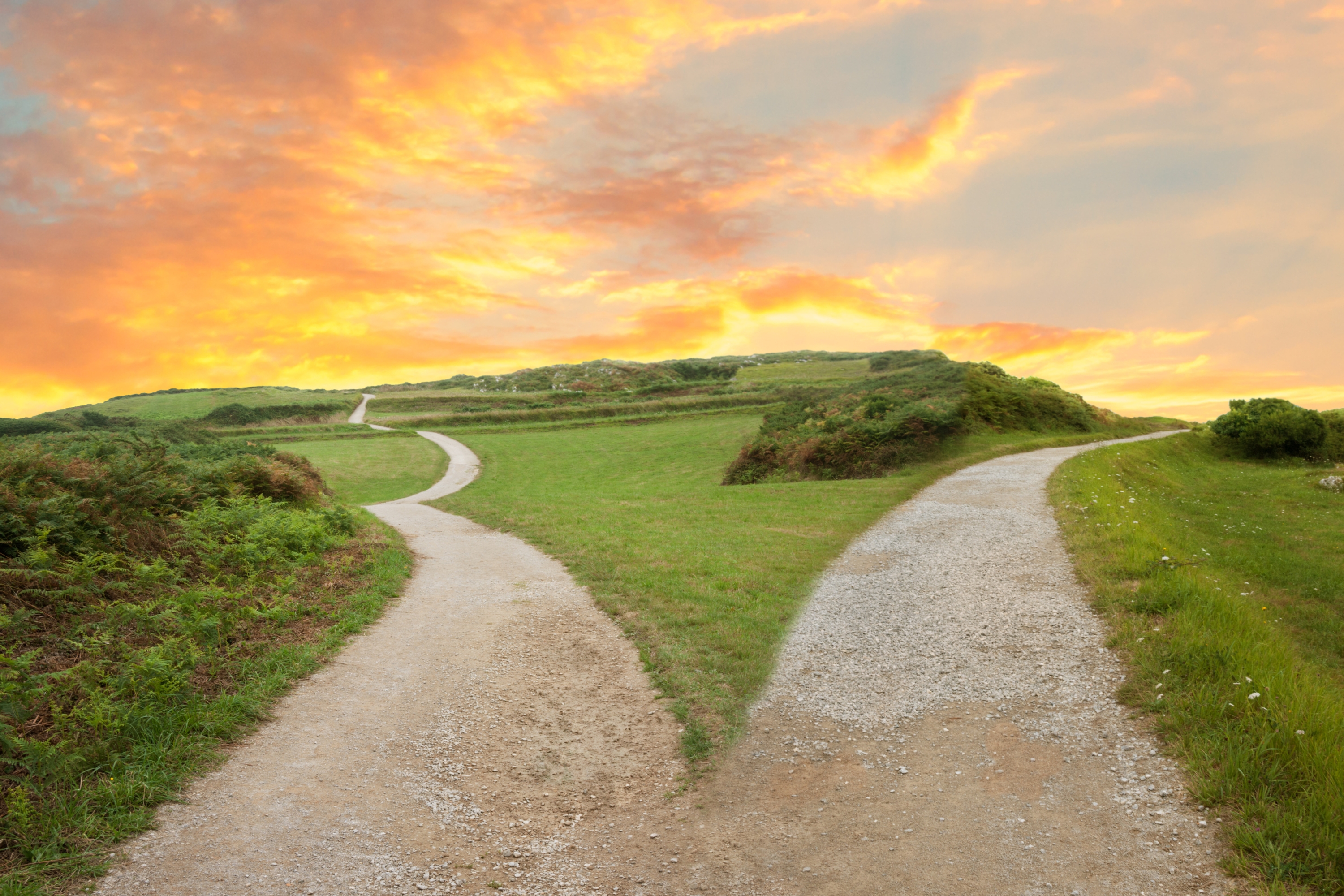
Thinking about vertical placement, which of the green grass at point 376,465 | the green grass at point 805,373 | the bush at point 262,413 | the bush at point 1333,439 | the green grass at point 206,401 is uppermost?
the green grass at point 805,373

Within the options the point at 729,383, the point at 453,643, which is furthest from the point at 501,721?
the point at 729,383

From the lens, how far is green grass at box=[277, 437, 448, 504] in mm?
34906

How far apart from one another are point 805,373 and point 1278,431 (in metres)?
56.5

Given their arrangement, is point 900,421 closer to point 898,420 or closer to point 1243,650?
point 898,420

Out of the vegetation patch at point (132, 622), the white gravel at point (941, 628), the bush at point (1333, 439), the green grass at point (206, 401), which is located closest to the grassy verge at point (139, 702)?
the vegetation patch at point (132, 622)

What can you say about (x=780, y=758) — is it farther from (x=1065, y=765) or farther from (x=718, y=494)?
(x=718, y=494)

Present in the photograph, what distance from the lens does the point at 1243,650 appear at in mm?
7168

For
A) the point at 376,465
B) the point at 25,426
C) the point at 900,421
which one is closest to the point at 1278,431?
the point at 900,421

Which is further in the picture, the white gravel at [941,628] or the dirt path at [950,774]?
the white gravel at [941,628]

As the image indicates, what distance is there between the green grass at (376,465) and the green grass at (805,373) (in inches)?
1777

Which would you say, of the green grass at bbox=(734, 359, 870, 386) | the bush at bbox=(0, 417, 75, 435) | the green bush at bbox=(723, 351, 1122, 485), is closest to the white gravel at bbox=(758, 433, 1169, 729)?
the green bush at bbox=(723, 351, 1122, 485)

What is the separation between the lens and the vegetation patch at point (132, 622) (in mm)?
5520

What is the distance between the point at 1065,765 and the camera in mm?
5762

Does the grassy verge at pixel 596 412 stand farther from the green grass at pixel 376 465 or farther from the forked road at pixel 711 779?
the forked road at pixel 711 779
